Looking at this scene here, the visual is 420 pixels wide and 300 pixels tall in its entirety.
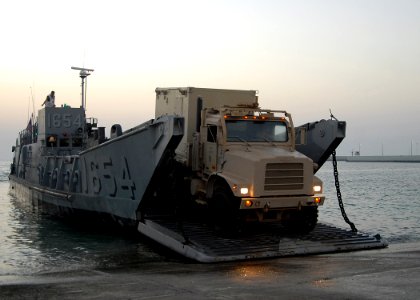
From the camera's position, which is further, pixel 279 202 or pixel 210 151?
pixel 210 151

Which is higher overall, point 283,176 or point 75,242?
point 283,176

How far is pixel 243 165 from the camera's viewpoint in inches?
456

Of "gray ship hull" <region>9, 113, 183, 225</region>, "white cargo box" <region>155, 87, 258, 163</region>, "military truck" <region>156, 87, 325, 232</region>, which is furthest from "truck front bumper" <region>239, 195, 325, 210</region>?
"white cargo box" <region>155, 87, 258, 163</region>

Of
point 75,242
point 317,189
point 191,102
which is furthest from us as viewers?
point 75,242

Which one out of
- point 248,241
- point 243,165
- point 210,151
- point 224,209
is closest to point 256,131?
point 210,151

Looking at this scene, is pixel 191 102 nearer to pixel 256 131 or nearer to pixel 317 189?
pixel 256 131

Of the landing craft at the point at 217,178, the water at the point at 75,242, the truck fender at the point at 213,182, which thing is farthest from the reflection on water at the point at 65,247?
the truck fender at the point at 213,182

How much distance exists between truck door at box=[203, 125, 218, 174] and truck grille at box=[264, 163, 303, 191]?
155 cm

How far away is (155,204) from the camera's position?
1478 centimetres

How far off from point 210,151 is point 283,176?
2017 mm

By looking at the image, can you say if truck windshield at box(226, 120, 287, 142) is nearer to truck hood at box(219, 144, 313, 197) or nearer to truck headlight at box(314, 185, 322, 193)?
truck hood at box(219, 144, 313, 197)

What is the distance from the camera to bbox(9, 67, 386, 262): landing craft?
11.5 metres

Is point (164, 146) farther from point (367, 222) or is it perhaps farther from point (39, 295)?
point (367, 222)

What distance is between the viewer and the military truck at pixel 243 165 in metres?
11.5
